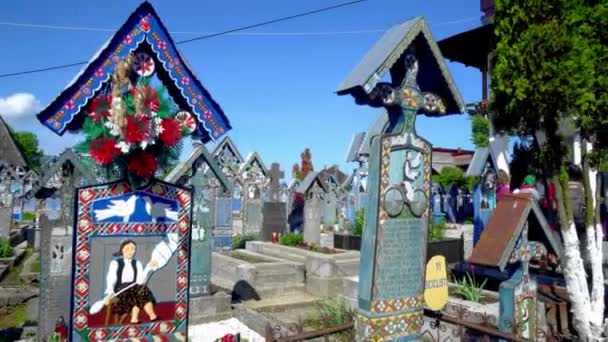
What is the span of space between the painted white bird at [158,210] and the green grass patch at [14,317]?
16.5ft

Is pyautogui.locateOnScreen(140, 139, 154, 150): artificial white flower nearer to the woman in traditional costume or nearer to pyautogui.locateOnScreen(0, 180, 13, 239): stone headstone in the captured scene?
the woman in traditional costume

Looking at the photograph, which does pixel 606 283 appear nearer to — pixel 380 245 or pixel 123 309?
pixel 380 245

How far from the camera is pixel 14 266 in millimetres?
12188

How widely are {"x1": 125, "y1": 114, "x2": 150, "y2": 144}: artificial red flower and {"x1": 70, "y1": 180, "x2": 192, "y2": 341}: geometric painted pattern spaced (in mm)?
437

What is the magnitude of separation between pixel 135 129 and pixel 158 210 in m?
0.79

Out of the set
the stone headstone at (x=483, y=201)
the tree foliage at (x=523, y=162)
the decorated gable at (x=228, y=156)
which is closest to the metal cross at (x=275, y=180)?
the decorated gable at (x=228, y=156)

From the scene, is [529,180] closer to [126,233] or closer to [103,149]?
[126,233]

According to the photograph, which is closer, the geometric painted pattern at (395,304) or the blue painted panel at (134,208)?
the blue painted panel at (134,208)

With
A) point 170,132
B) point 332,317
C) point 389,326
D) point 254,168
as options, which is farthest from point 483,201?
point 254,168

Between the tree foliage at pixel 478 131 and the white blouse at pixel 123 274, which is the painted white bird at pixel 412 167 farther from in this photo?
the tree foliage at pixel 478 131

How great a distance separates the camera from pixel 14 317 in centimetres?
810

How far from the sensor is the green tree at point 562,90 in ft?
18.0

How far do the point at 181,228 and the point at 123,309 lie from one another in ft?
2.81

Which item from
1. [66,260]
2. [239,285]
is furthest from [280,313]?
[66,260]
